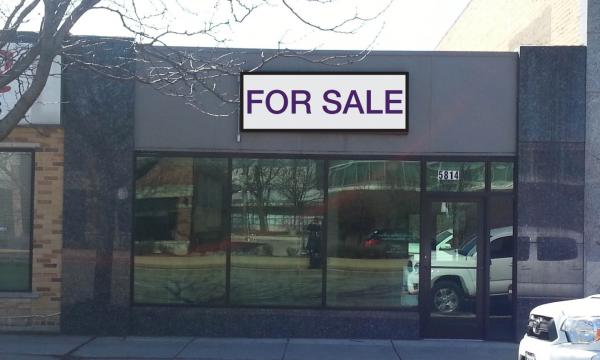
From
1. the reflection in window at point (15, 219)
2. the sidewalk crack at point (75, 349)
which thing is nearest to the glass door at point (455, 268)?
the sidewalk crack at point (75, 349)

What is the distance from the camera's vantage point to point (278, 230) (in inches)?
444

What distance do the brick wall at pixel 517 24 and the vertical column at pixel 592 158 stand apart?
0.56ft

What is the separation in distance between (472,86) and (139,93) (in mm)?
4959

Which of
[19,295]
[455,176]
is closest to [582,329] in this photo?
[455,176]

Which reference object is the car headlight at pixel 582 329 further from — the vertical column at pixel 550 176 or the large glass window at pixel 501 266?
the large glass window at pixel 501 266

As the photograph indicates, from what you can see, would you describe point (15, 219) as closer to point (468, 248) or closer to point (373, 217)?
point (373, 217)

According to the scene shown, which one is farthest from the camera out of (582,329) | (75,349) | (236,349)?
(236,349)

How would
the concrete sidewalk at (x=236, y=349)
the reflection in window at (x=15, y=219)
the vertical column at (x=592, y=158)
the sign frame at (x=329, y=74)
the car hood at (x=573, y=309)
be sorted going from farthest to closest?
the reflection in window at (x=15, y=219), the sign frame at (x=329, y=74), the vertical column at (x=592, y=158), the concrete sidewalk at (x=236, y=349), the car hood at (x=573, y=309)

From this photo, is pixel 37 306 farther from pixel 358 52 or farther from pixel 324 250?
pixel 358 52

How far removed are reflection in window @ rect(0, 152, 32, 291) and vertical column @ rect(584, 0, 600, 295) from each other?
27.1 ft

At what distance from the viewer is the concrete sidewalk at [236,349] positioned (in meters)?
10.0

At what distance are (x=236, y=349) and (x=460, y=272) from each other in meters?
3.52

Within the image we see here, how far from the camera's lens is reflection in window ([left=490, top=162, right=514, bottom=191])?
11.2m

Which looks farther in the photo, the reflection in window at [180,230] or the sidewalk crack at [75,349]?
the reflection in window at [180,230]
